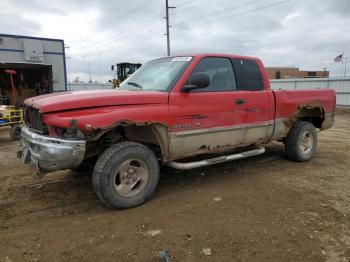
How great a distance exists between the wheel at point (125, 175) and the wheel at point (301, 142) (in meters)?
3.29

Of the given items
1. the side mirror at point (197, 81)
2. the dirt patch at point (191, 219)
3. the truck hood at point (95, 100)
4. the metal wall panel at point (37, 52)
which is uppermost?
the metal wall panel at point (37, 52)

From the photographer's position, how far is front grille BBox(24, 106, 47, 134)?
12.7 feet

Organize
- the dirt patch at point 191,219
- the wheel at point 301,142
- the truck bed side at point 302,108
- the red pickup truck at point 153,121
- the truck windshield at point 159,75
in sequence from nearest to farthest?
the dirt patch at point 191,219, the red pickup truck at point 153,121, the truck windshield at point 159,75, the truck bed side at point 302,108, the wheel at point 301,142

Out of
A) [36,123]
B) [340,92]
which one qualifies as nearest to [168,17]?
[340,92]

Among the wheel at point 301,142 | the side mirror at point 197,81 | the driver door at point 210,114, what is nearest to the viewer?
the side mirror at point 197,81

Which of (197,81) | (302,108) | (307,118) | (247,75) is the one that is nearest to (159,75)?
(197,81)

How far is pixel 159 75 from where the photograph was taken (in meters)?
4.76

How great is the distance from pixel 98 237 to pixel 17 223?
1081 mm

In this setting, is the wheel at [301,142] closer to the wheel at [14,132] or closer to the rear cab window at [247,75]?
the rear cab window at [247,75]

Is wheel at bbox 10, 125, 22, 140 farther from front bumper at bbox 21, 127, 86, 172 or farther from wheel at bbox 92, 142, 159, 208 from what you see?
wheel at bbox 92, 142, 159, 208

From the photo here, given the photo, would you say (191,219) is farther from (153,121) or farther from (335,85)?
(335,85)

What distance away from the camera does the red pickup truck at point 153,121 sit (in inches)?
143

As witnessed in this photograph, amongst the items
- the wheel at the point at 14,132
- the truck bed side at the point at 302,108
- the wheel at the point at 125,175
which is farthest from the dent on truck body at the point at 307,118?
the wheel at the point at 14,132

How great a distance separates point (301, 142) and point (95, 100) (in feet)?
14.3
